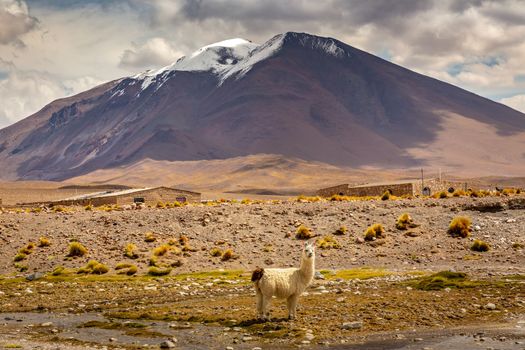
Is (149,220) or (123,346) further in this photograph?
(149,220)

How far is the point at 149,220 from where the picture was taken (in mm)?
46062

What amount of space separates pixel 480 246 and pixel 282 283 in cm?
2082

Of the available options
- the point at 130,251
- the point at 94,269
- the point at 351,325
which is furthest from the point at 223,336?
the point at 130,251

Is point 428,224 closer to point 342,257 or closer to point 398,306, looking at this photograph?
point 342,257

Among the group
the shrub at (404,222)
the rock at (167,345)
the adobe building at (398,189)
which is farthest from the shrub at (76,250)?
the adobe building at (398,189)

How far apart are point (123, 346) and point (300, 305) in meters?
6.29

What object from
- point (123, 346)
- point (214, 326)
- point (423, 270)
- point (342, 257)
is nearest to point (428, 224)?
point (342, 257)

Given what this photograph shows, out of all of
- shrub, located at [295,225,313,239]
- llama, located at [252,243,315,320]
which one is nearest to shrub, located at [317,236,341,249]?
shrub, located at [295,225,313,239]

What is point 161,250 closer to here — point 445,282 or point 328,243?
point 328,243

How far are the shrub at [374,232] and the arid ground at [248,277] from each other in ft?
2.18

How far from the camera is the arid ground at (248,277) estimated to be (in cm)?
2014

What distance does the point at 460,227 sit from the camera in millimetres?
41781

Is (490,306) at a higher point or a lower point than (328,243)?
lower

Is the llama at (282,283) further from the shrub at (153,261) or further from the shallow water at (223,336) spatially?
the shrub at (153,261)
